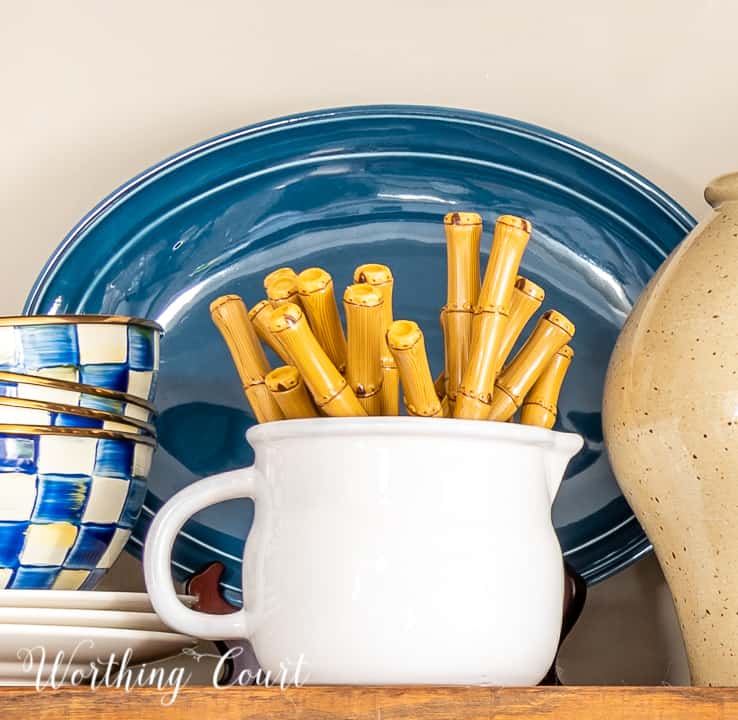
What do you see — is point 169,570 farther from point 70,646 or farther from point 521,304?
point 521,304

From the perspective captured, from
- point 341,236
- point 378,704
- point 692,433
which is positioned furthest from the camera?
point 341,236

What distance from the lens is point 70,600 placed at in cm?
61

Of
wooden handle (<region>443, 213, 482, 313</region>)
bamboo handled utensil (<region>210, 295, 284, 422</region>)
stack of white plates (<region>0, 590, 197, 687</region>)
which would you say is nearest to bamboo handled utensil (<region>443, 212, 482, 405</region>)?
wooden handle (<region>443, 213, 482, 313</region>)

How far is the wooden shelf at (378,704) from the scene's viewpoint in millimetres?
503

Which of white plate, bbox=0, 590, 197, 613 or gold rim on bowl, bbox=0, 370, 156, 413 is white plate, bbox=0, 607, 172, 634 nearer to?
white plate, bbox=0, 590, 197, 613

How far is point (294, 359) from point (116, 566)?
34 centimetres

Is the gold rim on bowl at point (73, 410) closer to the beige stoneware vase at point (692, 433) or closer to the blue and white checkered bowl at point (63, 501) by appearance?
the blue and white checkered bowl at point (63, 501)

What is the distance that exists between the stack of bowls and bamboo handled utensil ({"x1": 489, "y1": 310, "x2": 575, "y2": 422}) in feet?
0.74

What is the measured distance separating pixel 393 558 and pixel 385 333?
4.9 inches

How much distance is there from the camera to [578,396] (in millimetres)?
815

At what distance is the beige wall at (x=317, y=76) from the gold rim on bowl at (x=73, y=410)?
28 centimetres

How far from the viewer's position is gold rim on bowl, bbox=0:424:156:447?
2.12 ft

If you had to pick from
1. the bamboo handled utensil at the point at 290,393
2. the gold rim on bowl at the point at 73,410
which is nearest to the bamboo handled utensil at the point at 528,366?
the bamboo handled utensil at the point at 290,393

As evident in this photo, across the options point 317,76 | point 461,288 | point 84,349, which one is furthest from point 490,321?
point 317,76
